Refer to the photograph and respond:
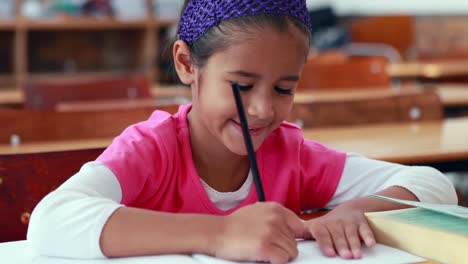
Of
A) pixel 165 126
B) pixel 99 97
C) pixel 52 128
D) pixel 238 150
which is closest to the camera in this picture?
pixel 238 150

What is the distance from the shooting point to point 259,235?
962mm

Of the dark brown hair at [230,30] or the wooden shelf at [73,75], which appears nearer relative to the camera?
the dark brown hair at [230,30]

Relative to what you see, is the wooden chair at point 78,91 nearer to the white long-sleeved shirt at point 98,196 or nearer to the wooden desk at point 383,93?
the wooden desk at point 383,93

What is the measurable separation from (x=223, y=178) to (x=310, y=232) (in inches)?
14.1

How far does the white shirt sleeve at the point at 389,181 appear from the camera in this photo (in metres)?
1.31

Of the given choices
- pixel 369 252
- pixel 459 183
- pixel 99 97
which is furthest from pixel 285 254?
pixel 459 183

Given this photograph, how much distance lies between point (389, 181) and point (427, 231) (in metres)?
0.41

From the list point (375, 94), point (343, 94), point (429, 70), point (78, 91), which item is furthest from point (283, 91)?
point (429, 70)

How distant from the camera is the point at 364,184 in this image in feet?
4.66

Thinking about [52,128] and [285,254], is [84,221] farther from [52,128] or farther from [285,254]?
[52,128]

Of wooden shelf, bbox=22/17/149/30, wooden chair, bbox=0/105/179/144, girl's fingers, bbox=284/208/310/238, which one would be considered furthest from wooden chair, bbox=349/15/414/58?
girl's fingers, bbox=284/208/310/238

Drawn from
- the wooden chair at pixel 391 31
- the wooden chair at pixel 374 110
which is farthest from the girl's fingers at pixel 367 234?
the wooden chair at pixel 391 31

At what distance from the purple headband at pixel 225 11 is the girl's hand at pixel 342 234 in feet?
1.03

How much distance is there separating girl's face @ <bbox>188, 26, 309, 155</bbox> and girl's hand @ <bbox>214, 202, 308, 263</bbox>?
18 centimetres
